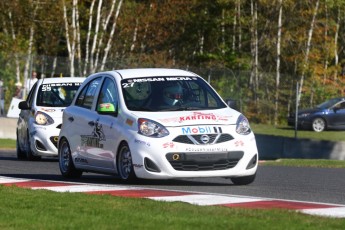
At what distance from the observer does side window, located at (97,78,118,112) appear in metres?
16.3

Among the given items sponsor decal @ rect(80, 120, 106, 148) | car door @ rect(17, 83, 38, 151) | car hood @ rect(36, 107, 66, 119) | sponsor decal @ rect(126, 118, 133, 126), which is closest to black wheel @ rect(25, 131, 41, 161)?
car door @ rect(17, 83, 38, 151)

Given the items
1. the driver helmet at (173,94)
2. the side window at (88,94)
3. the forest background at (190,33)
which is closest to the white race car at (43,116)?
the side window at (88,94)

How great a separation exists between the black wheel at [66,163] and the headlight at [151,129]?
7.56ft

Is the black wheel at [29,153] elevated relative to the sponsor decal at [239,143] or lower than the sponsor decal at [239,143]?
lower

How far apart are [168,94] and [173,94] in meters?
0.06

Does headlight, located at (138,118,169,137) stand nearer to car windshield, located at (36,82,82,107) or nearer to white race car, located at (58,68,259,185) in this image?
white race car, located at (58,68,259,185)

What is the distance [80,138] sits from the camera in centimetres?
1712

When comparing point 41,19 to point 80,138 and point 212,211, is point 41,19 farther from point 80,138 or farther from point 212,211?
point 212,211

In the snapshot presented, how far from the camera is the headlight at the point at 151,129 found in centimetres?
1516

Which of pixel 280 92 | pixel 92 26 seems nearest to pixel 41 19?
pixel 92 26

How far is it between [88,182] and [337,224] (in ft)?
21.1

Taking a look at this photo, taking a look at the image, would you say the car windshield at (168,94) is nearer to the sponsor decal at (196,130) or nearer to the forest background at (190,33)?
the sponsor decal at (196,130)

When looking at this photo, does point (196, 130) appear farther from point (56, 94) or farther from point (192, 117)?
point (56, 94)

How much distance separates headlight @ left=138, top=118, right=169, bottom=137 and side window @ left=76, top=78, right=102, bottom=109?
1.94 metres
